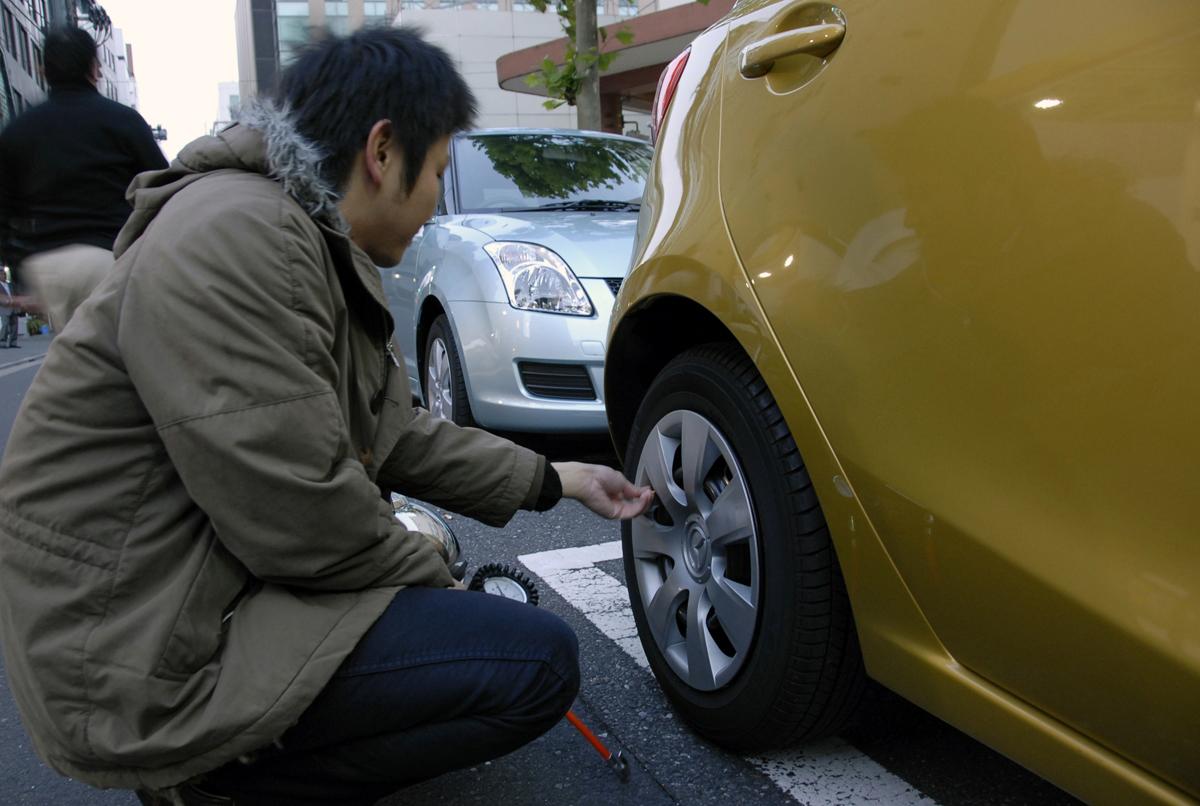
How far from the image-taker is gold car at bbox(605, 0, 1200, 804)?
1126 mm

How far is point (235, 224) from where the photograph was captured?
4.43 ft

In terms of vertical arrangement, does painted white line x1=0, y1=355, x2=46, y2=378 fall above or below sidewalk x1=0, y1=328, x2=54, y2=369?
above

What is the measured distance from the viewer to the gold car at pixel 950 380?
113 cm

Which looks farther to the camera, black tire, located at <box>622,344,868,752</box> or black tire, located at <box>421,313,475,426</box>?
black tire, located at <box>421,313,475,426</box>

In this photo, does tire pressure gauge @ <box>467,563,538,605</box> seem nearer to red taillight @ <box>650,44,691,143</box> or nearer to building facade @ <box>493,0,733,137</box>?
red taillight @ <box>650,44,691,143</box>

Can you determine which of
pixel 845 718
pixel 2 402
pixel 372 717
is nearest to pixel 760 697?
pixel 845 718

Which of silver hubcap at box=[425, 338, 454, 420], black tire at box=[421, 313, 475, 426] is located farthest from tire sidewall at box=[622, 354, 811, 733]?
silver hubcap at box=[425, 338, 454, 420]

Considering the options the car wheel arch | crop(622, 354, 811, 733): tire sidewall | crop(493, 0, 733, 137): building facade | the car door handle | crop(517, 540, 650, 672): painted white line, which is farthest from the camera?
crop(493, 0, 733, 137): building facade

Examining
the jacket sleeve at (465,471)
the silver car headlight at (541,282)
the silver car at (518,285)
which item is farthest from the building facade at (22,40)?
the jacket sleeve at (465,471)

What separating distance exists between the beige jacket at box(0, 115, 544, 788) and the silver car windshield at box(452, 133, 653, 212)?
3.38 m

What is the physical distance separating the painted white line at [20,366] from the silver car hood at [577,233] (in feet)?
25.6

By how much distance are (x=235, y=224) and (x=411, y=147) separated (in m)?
0.29

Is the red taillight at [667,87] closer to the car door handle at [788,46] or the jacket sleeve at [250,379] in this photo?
the car door handle at [788,46]

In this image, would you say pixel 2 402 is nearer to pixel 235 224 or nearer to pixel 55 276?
pixel 55 276
